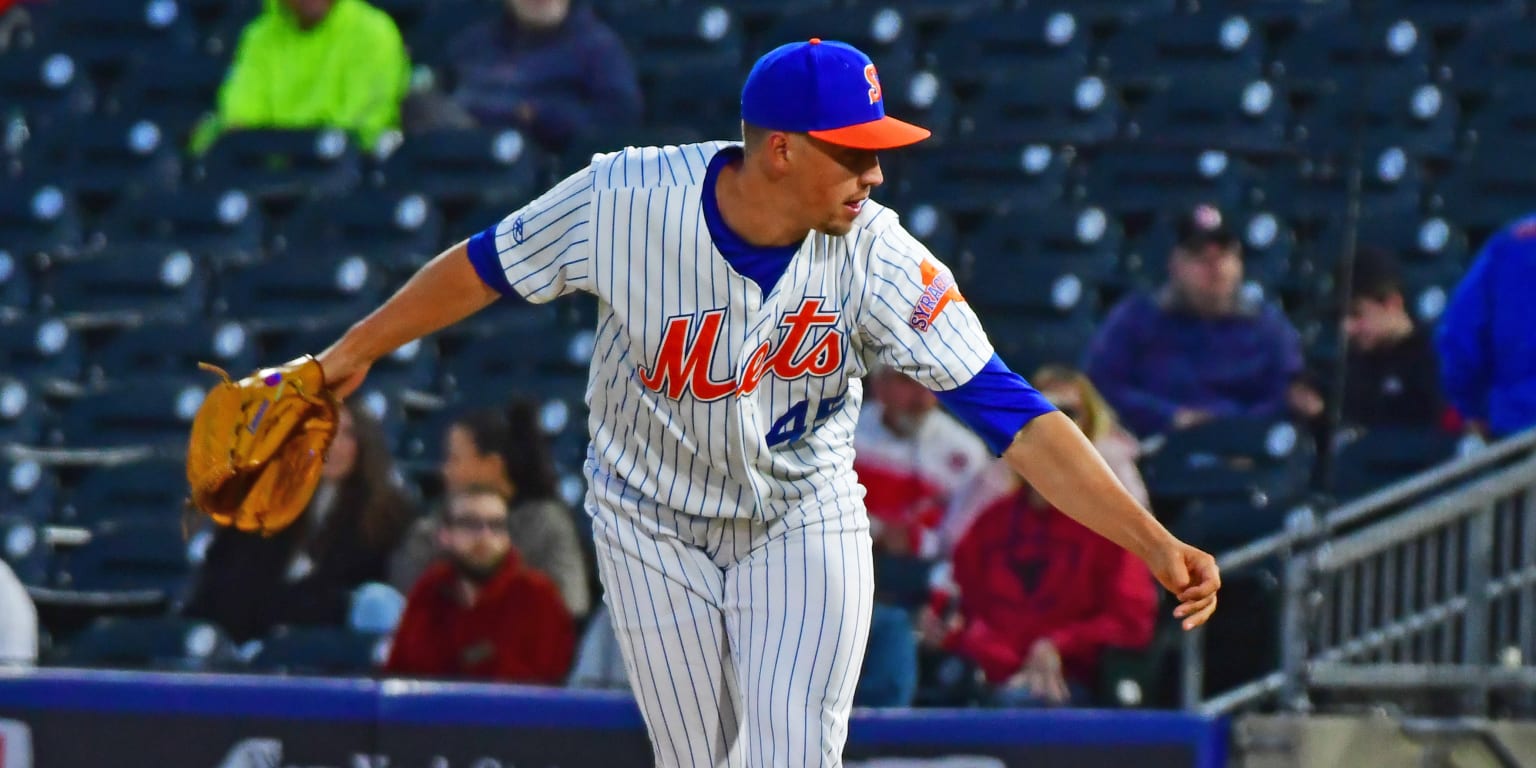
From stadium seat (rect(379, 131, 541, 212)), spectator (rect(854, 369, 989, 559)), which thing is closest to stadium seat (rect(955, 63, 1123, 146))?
stadium seat (rect(379, 131, 541, 212))

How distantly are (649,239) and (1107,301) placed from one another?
13.1 feet

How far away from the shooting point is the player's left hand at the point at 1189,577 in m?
3.45

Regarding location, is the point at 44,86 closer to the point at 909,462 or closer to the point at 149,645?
the point at 149,645

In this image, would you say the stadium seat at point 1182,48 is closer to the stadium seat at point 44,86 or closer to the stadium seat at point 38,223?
the stadium seat at point 38,223

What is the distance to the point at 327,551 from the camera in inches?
247

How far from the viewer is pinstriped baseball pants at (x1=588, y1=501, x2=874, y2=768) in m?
3.67

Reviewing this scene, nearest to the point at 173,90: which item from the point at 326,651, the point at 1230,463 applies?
the point at 326,651

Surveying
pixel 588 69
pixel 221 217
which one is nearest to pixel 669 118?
pixel 588 69

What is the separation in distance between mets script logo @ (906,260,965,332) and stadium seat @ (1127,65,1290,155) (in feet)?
14.3

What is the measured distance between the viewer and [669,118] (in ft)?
28.1

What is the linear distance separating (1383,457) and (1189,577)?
3419mm

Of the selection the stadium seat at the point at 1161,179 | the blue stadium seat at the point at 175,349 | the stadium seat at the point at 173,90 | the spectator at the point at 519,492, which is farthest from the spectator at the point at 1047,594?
the stadium seat at the point at 173,90

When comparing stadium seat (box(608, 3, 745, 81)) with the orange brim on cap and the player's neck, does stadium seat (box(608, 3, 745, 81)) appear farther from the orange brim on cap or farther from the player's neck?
the orange brim on cap

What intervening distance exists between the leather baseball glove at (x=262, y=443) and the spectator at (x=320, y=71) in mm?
4638
